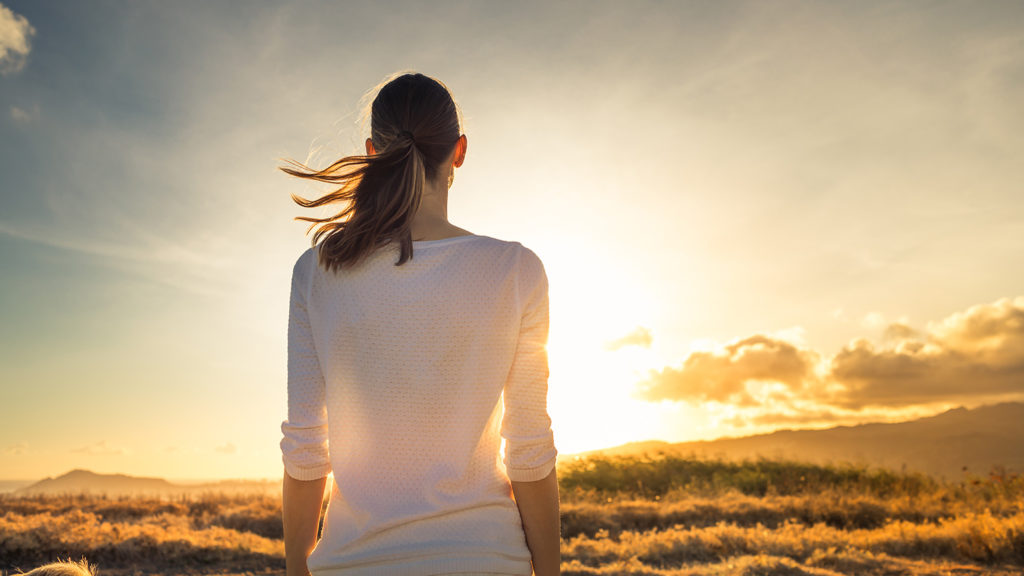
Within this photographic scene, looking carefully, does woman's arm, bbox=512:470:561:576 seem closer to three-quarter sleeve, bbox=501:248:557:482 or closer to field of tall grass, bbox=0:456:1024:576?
three-quarter sleeve, bbox=501:248:557:482

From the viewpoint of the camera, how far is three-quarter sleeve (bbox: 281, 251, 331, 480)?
5.41 ft

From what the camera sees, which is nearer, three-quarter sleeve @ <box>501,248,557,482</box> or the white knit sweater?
the white knit sweater

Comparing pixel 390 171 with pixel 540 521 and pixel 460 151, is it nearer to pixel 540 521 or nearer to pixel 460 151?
pixel 460 151

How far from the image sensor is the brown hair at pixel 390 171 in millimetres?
1520

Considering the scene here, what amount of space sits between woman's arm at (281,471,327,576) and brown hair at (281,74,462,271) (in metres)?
0.57

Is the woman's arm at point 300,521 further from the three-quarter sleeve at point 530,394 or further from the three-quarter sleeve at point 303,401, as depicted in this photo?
the three-quarter sleeve at point 530,394

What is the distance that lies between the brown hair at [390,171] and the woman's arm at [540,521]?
62cm

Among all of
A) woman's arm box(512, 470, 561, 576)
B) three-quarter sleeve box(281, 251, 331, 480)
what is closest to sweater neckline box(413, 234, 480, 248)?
three-quarter sleeve box(281, 251, 331, 480)

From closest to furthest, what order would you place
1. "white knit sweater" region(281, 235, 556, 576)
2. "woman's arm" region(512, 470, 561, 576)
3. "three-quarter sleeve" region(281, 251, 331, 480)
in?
"white knit sweater" region(281, 235, 556, 576), "woman's arm" region(512, 470, 561, 576), "three-quarter sleeve" region(281, 251, 331, 480)

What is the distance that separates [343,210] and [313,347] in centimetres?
37

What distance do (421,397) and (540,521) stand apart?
1.37 ft

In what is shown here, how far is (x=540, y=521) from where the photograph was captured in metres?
1.55

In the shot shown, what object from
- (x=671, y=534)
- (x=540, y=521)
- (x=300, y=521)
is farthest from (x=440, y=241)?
(x=671, y=534)

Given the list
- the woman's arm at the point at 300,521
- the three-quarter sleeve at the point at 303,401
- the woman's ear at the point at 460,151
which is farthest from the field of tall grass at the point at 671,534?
the woman's ear at the point at 460,151
